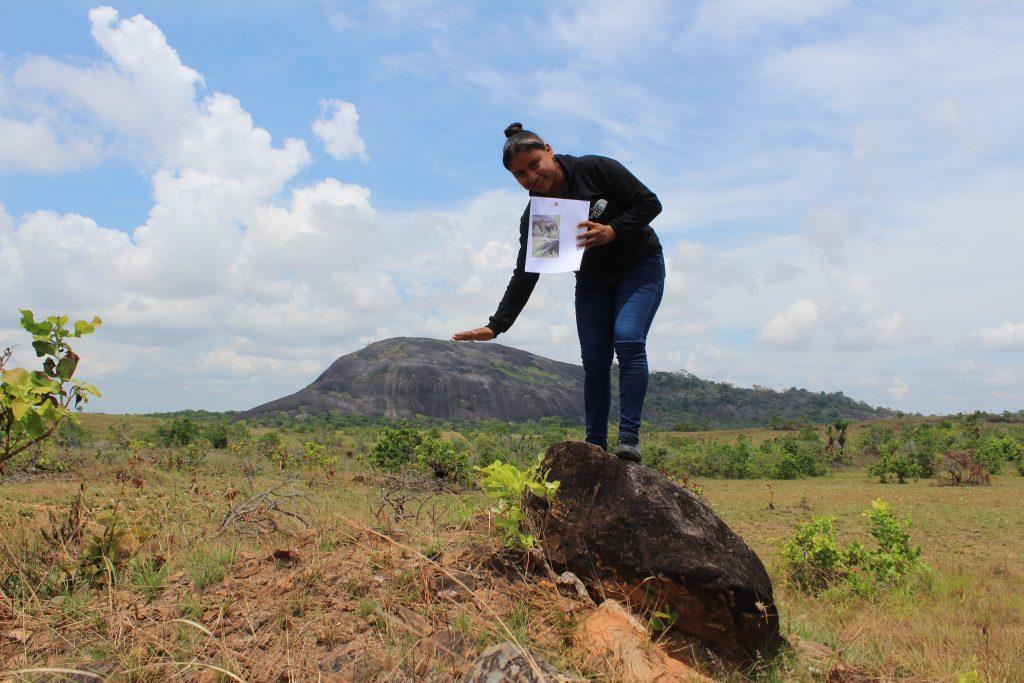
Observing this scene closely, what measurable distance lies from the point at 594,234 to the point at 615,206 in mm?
308

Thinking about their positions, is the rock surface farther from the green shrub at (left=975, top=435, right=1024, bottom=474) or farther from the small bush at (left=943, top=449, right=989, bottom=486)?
the green shrub at (left=975, top=435, right=1024, bottom=474)

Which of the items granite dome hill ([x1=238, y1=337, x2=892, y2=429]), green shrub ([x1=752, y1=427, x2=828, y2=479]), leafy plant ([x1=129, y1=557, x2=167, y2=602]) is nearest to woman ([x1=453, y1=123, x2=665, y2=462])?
leafy plant ([x1=129, y1=557, x2=167, y2=602])

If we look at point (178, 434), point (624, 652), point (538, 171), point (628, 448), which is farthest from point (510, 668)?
point (178, 434)

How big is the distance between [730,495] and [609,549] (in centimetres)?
1242

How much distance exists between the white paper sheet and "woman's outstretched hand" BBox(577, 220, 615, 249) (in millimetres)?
27

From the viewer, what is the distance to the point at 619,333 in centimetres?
360

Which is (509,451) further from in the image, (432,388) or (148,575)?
(432,388)

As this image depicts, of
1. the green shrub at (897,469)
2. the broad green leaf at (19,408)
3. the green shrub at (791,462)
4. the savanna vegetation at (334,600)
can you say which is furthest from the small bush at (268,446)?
the green shrub at (897,469)

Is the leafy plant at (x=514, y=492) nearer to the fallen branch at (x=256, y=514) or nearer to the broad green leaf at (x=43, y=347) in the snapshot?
the fallen branch at (x=256, y=514)

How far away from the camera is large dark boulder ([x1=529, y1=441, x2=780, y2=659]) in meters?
3.23

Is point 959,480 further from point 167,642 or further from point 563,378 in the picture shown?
point 563,378

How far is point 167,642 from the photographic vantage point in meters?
2.92

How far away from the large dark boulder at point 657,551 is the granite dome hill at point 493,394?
57.4m

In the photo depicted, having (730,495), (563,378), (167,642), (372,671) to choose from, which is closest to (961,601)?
(372,671)
